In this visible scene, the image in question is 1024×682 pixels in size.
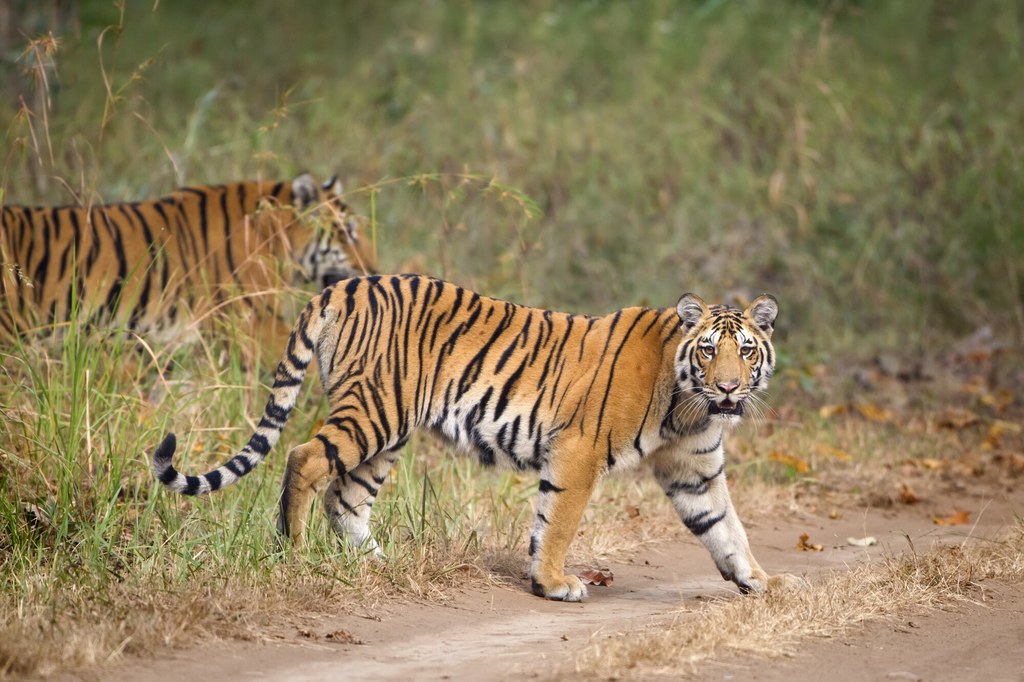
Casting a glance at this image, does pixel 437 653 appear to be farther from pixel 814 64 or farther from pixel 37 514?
pixel 814 64

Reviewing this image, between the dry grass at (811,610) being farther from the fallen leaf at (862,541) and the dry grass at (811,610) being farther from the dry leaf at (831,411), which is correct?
the dry leaf at (831,411)

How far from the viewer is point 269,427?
5359mm

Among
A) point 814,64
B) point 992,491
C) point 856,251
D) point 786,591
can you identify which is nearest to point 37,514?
point 786,591

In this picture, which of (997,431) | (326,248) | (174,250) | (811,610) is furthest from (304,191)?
(997,431)

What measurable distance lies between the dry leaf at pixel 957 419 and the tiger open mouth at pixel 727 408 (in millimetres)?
4033

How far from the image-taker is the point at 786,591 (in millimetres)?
5137

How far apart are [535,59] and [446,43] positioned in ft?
3.54

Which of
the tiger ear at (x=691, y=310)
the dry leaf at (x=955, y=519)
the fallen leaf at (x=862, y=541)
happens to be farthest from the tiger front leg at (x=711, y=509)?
the dry leaf at (x=955, y=519)

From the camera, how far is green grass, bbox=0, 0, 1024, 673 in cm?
513

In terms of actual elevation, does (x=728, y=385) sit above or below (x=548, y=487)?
above

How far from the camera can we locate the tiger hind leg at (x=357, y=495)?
18.8ft

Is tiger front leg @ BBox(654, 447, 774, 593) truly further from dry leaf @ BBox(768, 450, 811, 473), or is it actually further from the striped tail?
dry leaf @ BBox(768, 450, 811, 473)

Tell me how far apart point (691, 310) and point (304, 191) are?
11.0ft

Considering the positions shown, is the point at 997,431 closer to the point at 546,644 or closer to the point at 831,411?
the point at 831,411
